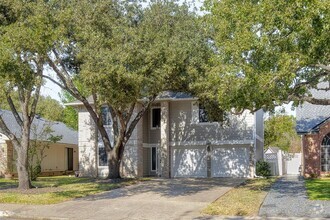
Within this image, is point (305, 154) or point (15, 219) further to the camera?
point (305, 154)

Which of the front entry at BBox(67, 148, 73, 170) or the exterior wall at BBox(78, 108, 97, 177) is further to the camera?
the front entry at BBox(67, 148, 73, 170)

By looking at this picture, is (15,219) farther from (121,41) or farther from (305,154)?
(305,154)

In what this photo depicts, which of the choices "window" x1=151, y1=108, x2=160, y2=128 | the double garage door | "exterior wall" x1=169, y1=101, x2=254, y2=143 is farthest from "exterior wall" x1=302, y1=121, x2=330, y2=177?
"window" x1=151, y1=108, x2=160, y2=128

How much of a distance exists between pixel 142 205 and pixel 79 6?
8.44 metres

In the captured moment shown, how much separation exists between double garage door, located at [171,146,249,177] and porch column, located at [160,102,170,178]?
0.56 m

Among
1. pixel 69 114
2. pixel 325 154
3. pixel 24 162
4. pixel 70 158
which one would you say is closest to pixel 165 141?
pixel 325 154

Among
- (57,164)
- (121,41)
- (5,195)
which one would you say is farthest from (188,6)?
(57,164)

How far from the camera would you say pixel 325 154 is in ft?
91.4

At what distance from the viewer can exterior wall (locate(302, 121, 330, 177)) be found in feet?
90.9

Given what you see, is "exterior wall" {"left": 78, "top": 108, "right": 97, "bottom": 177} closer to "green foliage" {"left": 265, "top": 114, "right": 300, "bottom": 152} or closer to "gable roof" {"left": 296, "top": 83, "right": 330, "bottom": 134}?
"gable roof" {"left": 296, "top": 83, "right": 330, "bottom": 134}

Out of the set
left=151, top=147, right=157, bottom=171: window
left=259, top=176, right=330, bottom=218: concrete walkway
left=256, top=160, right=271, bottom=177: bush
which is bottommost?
left=259, top=176, right=330, bottom=218: concrete walkway

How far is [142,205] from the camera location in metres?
A: 16.2

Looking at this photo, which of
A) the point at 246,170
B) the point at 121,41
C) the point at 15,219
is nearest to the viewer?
the point at 15,219

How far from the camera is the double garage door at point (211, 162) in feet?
99.5
